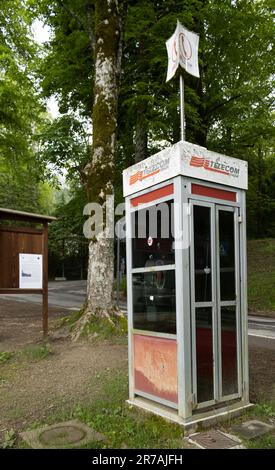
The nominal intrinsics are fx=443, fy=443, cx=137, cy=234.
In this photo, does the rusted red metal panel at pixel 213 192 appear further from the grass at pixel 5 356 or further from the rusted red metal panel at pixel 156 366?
the grass at pixel 5 356

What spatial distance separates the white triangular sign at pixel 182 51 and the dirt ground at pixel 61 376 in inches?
156

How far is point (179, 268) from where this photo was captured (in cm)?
447

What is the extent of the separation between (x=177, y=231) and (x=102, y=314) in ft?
13.9

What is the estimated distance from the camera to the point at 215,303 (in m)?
4.78

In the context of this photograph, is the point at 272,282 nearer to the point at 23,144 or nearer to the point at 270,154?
the point at 23,144

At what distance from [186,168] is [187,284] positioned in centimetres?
118

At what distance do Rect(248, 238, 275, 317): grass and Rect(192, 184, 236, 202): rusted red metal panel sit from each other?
11152 mm

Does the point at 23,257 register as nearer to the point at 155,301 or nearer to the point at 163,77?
the point at 155,301

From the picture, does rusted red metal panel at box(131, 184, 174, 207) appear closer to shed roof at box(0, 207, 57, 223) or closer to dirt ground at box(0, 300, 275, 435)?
dirt ground at box(0, 300, 275, 435)

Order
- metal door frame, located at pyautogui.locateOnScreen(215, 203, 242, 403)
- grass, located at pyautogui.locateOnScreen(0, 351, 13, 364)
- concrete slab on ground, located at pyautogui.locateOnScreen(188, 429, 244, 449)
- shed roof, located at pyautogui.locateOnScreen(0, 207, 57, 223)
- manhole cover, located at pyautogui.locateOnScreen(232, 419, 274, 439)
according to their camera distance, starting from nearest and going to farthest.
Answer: concrete slab on ground, located at pyautogui.locateOnScreen(188, 429, 244, 449) → manhole cover, located at pyautogui.locateOnScreen(232, 419, 274, 439) → metal door frame, located at pyautogui.locateOnScreen(215, 203, 242, 403) → grass, located at pyautogui.locateOnScreen(0, 351, 13, 364) → shed roof, located at pyautogui.locateOnScreen(0, 207, 57, 223)

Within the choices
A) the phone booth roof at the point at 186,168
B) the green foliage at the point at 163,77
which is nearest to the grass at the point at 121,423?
the phone booth roof at the point at 186,168

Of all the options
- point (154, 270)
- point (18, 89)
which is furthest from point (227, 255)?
point (18, 89)

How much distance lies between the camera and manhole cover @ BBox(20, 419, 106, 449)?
4141mm

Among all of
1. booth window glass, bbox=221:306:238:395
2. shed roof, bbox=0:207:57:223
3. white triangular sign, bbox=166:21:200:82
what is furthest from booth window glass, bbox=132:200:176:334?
shed roof, bbox=0:207:57:223
